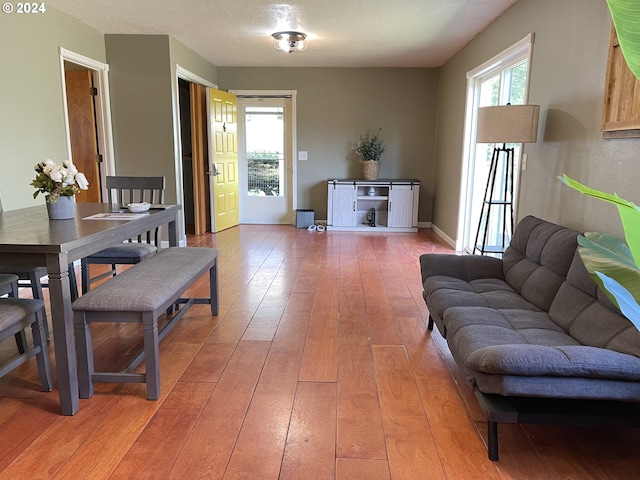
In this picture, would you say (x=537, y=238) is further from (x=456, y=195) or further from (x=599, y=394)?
(x=456, y=195)

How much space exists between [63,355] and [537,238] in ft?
8.26

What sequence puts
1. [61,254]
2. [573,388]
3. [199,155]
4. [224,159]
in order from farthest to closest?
[224,159], [199,155], [61,254], [573,388]

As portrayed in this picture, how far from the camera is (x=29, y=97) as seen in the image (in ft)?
12.2

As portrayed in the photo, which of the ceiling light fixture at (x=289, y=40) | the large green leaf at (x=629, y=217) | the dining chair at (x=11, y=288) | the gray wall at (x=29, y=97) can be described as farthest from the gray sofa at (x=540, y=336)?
the gray wall at (x=29, y=97)

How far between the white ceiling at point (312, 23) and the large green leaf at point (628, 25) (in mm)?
3464

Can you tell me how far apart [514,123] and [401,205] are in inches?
144

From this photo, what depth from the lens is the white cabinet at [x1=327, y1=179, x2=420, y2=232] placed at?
644cm

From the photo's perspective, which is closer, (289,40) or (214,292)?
(214,292)

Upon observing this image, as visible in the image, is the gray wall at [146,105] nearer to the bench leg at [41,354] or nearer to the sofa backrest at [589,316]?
the bench leg at [41,354]

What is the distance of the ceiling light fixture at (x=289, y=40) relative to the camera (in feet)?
15.6

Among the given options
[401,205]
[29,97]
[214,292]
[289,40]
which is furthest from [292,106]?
[214,292]

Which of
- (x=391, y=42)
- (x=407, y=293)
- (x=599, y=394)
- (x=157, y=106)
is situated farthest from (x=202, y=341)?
(x=391, y=42)

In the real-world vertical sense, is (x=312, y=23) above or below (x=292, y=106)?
above

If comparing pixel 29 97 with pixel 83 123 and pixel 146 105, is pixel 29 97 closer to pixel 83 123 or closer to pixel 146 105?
pixel 83 123
